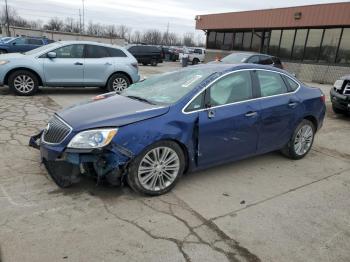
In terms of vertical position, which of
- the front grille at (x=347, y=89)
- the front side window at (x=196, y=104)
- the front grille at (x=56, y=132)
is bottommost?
the front grille at (x=56, y=132)

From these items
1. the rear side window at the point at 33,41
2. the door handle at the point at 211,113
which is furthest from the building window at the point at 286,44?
the door handle at the point at 211,113

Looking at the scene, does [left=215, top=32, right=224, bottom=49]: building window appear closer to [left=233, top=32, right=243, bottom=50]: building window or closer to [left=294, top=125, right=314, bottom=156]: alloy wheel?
[left=233, top=32, right=243, bottom=50]: building window

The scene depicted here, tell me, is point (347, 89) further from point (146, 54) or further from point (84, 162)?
point (146, 54)

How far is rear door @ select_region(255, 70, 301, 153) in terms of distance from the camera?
4.77m

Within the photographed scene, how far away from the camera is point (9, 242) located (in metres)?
2.98

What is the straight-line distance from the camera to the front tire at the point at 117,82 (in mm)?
10328

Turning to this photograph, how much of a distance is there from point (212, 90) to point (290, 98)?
1.51m

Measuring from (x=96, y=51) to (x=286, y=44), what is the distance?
16.9 metres

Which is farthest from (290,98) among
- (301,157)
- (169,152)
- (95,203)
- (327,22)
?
(327,22)

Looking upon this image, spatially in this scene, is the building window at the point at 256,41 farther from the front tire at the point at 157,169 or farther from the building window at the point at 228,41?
the front tire at the point at 157,169

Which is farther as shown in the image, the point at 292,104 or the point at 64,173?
the point at 292,104

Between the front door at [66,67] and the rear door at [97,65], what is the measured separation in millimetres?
165

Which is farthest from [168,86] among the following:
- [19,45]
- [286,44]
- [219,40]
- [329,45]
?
[219,40]

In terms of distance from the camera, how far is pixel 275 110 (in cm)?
486
